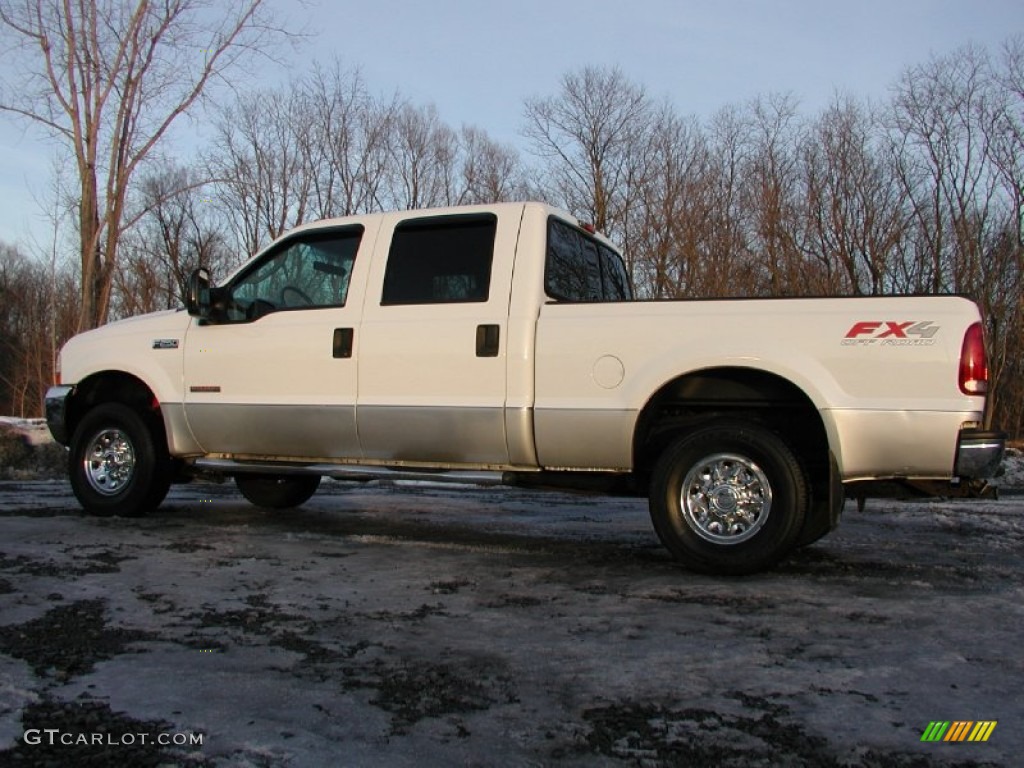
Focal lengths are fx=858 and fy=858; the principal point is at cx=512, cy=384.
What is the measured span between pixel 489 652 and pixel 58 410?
488 centimetres

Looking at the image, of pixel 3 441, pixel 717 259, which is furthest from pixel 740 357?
pixel 717 259

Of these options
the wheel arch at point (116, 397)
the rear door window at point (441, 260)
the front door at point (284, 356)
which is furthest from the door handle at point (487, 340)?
the wheel arch at point (116, 397)

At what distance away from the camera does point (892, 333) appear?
14.3 feet

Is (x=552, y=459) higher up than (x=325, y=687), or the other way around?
(x=552, y=459)

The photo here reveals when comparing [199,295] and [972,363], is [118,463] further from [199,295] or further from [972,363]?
[972,363]

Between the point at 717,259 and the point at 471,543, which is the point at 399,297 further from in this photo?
the point at 717,259

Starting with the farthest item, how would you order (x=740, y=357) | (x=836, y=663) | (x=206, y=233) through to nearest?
1. (x=206, y=233)
2. (x=740, y=357)
3. (x=836, y=663)

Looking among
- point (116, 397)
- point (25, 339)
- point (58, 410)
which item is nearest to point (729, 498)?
point (116, 397)

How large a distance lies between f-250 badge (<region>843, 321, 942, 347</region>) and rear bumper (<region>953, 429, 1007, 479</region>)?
1.66 ft

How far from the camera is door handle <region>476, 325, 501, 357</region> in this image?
521cm

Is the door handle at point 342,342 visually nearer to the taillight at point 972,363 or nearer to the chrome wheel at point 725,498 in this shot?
the chrome wheel at point 725,498

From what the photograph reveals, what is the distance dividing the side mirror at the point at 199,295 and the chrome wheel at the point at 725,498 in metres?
3.60

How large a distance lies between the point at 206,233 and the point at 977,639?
44400mm

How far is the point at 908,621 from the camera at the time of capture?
374 centimetres
